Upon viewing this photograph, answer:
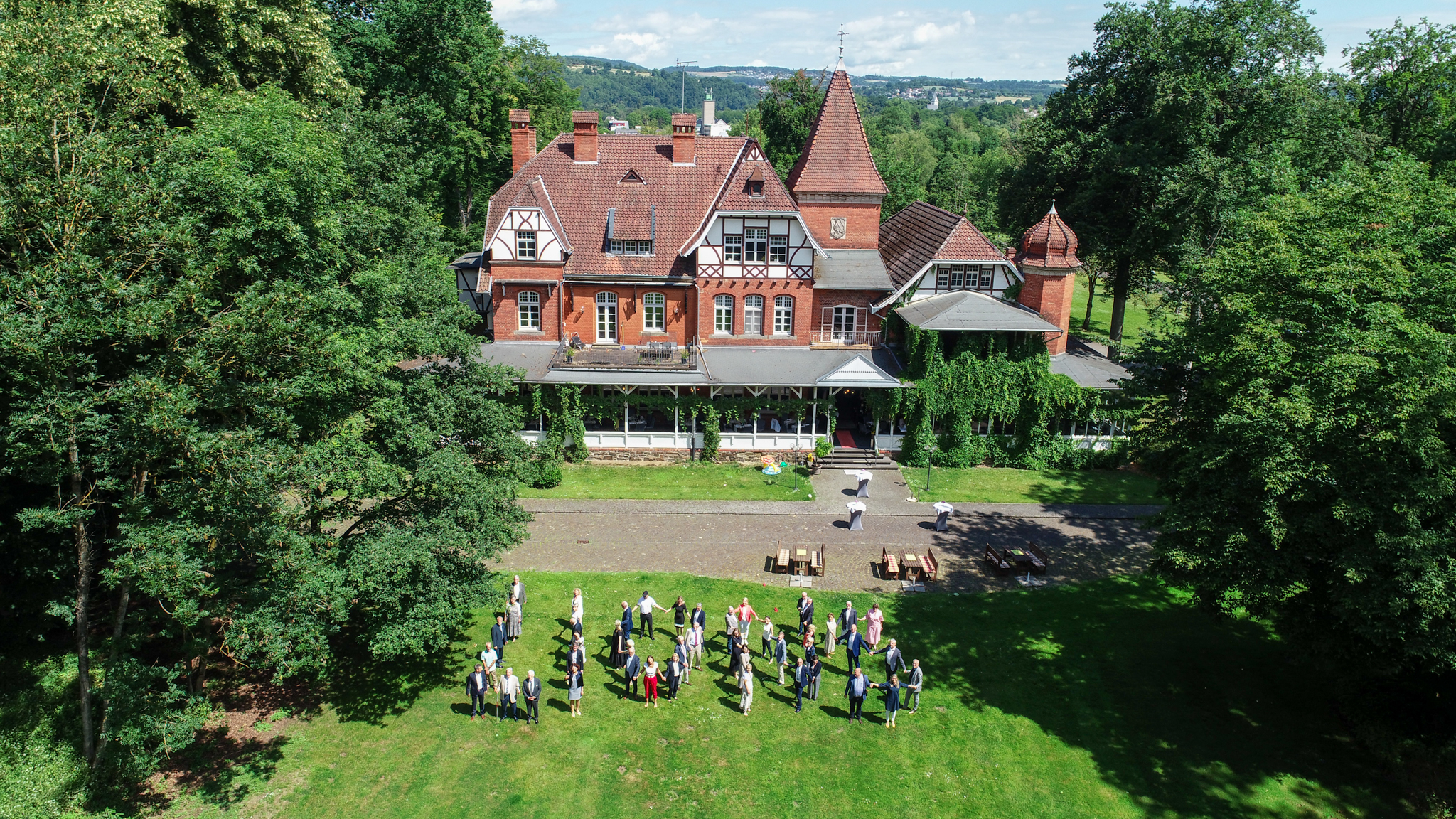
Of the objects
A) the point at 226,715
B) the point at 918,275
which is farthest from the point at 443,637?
the point at 918,275

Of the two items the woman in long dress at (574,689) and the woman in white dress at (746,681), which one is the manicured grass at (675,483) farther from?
the woman in long dress at (574,689)

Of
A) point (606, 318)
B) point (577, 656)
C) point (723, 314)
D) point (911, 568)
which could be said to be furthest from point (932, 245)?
point (577, 656)

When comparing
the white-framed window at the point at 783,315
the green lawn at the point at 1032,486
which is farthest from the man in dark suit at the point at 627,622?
the white-framed window at the point at 783,315

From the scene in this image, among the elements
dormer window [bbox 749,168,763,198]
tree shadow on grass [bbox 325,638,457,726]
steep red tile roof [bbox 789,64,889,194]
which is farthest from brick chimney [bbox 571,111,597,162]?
tree shadow on grass [bbox 325,638,457,726]

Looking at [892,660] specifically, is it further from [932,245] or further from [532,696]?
[932,245]

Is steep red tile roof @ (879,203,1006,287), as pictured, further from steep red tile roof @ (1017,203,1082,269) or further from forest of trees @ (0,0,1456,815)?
forest of trees @ (0,0,1456,815)

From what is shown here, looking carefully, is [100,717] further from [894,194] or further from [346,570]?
[894,194]
